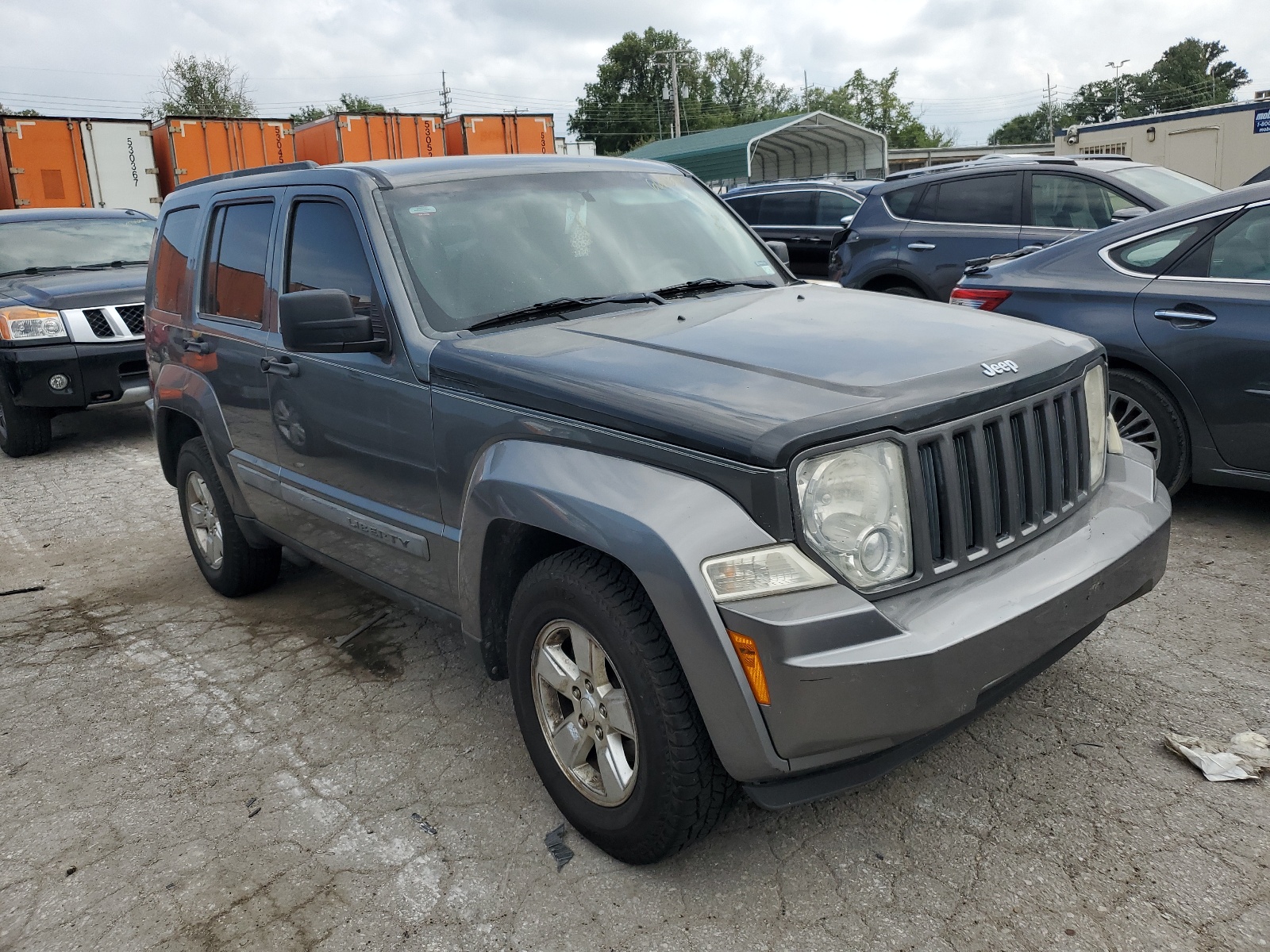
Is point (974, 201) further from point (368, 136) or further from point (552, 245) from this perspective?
point (368, 136)

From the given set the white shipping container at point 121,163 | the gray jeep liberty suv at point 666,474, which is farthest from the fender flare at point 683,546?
the white shipping container at point 121,163

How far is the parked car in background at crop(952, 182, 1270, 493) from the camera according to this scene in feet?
14.6

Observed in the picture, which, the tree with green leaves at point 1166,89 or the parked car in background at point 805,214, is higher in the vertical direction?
the tree with green leaves at point 1166,89

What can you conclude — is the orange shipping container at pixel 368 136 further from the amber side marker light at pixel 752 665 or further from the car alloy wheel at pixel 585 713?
the amber side marker light at pixel 752 665

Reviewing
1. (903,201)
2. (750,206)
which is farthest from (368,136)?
(903,201)

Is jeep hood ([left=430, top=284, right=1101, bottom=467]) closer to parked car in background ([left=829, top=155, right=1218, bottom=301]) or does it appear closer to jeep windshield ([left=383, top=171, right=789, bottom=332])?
jeep windshield ([left=383, top=171, right=789, bottom=332])

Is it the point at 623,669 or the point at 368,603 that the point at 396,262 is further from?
the point at 368,603

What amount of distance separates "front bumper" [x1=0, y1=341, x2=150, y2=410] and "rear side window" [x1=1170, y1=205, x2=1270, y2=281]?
7.32m

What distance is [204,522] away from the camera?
4.93 metres

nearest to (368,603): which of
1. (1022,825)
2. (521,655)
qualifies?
(521,655)

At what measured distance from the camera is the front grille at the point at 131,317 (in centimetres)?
844

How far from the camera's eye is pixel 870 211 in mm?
9172

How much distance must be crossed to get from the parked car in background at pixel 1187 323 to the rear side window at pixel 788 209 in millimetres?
9136

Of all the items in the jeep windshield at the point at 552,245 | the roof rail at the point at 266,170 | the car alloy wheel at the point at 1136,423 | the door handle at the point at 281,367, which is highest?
the roof rail at the point at 266,170
